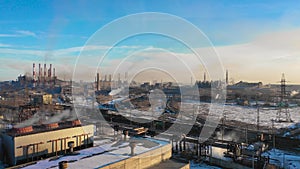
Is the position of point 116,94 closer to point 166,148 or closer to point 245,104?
point 245,104

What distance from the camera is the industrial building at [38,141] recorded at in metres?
5.48

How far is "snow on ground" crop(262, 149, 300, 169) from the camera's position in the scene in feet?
23.3

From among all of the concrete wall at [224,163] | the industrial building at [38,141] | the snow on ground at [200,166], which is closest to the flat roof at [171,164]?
the snow on ground at [200,166]

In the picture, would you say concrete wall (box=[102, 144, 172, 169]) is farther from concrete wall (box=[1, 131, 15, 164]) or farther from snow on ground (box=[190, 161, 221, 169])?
concrete wall (box=[1, 131, 15, 164])

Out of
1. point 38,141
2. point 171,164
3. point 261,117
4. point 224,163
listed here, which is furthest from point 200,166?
point 261,117

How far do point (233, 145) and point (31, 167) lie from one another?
605 centimetres

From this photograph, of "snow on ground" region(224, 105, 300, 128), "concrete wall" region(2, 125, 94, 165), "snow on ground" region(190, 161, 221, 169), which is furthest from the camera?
"snow on ground" region(224, 105, 300, 128)

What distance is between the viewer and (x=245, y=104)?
26469 millimetres

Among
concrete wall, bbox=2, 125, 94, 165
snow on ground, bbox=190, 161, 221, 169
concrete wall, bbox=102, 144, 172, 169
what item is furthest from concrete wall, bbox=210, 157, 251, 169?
concrete wall, bbox=2, 125, 94, 165

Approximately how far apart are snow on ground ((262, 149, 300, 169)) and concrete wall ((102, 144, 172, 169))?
12.4 ft

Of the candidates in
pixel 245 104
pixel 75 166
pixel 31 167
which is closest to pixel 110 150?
pixel 75 166

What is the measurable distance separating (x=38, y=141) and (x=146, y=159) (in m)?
2.70

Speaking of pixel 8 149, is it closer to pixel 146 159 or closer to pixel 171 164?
pixel 146 159

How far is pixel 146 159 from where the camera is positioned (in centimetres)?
507
